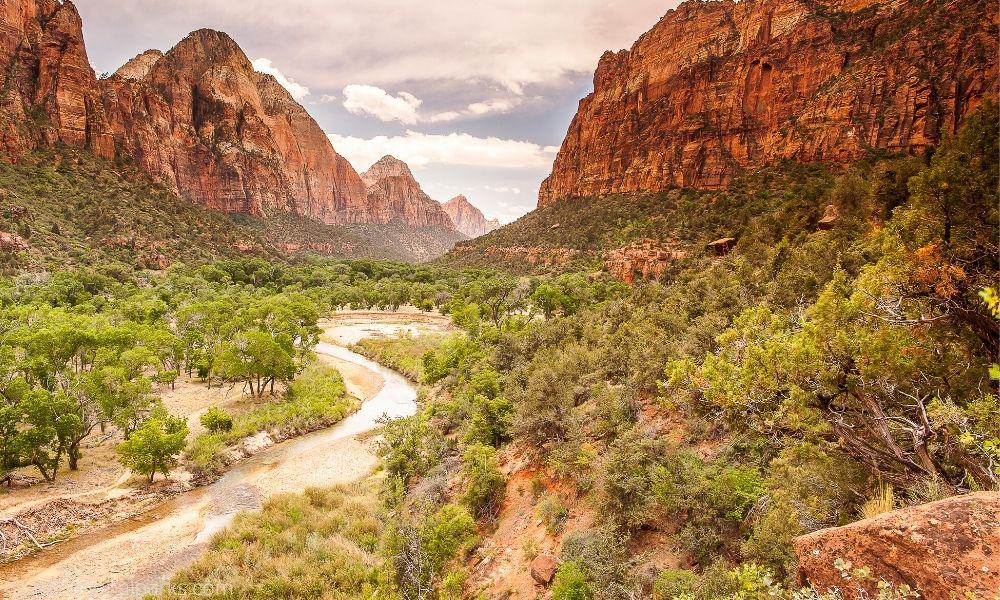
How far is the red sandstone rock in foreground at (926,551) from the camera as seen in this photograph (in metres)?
3.70

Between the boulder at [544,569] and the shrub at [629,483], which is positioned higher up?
the shrub at [629,483]

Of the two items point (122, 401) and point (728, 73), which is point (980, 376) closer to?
point (122, 401)

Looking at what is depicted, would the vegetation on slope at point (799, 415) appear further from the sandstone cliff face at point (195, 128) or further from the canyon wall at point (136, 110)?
the sandstone cliff face at point (195, 128)

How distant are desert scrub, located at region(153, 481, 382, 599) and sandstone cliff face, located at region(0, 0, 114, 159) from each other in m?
107

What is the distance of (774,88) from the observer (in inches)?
3221

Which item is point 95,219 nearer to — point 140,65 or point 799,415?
point 799,415

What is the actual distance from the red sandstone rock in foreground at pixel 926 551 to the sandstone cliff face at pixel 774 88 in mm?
42439

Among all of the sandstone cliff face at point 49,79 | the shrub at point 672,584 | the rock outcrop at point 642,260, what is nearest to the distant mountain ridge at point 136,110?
the sandstone cliff face at point 49,79

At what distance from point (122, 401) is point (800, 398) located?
101 feet

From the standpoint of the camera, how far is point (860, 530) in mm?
4570

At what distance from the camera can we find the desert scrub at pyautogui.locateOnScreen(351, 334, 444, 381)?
46406mm

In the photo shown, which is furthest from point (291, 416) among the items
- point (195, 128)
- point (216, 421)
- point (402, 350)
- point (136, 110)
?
point (195, 128)

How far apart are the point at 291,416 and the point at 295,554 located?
56.4ft

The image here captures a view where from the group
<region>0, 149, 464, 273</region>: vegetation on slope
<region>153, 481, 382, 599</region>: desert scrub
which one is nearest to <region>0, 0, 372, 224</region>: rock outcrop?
<region>0, 149, 464, 273</region>: vegetation on slope
